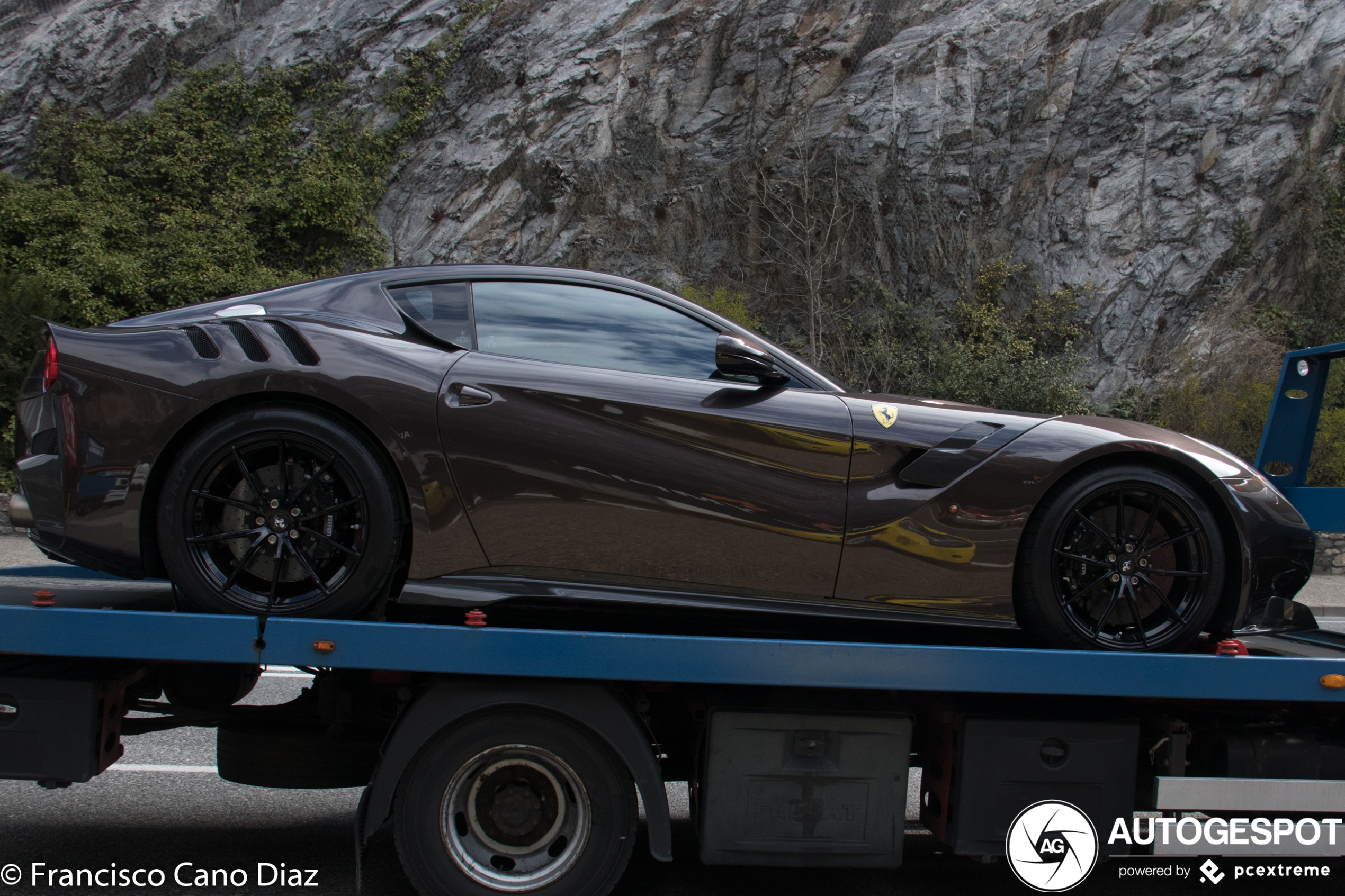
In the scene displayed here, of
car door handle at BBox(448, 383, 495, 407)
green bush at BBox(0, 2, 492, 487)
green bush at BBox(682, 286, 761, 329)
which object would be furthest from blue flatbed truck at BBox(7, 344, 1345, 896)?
green bush at BBox(682, 286, 761, 329)

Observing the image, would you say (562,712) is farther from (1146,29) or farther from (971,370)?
(1146,29)

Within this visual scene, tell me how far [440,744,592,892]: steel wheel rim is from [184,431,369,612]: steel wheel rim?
2.59 feet

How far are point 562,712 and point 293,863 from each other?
1482mm

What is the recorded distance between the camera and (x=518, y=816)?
110 inches

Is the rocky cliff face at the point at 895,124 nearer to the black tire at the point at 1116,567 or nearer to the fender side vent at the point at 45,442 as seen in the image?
the fender side vent at the point at 45,442

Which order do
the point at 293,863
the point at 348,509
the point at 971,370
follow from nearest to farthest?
the point at 348,509
the point at 293,863
the point at 971,370

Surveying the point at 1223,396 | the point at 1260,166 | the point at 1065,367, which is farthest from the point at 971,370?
the point at 1260,166

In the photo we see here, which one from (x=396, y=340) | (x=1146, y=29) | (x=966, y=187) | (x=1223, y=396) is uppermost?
(x=1146, y=29)

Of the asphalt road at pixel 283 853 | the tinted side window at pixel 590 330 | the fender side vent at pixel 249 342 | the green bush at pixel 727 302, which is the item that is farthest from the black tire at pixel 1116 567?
the green bush at pixel 727 302

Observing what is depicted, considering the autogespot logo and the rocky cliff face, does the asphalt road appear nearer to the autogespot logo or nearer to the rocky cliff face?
the autogespot logo

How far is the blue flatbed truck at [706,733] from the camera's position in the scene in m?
2.66

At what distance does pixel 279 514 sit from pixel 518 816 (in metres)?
1.26

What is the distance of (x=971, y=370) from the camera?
1897 cm

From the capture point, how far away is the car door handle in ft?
9.42
